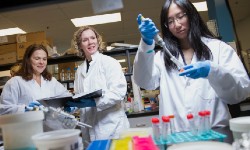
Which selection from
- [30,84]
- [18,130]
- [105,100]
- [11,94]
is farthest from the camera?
[30,84]

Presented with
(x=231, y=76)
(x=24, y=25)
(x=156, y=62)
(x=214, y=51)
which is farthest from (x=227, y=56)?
(x=24, y=25)

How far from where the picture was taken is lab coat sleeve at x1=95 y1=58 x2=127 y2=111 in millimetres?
1572

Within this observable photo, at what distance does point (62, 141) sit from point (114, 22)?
14.2ft

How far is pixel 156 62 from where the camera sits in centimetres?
137

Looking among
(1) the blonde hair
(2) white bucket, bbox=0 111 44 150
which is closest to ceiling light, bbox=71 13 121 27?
(1) the blonde hair

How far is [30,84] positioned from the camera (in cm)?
194

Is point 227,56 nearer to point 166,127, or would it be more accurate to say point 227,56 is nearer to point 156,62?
point 156,62

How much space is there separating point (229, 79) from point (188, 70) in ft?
0.62

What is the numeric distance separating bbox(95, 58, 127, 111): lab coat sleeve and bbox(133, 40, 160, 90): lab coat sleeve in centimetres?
35

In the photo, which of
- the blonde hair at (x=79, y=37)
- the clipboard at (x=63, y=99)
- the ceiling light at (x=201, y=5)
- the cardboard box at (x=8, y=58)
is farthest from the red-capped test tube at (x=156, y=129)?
the ceiling light at (x=201, y=5)

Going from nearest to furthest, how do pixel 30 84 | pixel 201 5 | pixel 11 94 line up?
pixel 11 94 → pixel 30 84 → pixel 201 5

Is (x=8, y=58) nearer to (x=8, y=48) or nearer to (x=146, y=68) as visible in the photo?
(x=8, y=48)

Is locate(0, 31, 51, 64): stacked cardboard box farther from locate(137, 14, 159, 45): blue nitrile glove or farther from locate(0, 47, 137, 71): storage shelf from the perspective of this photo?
locate(137, 14, 159, 45): blue nitrile glove

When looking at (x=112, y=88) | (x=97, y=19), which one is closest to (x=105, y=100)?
(x=112, y=88)
